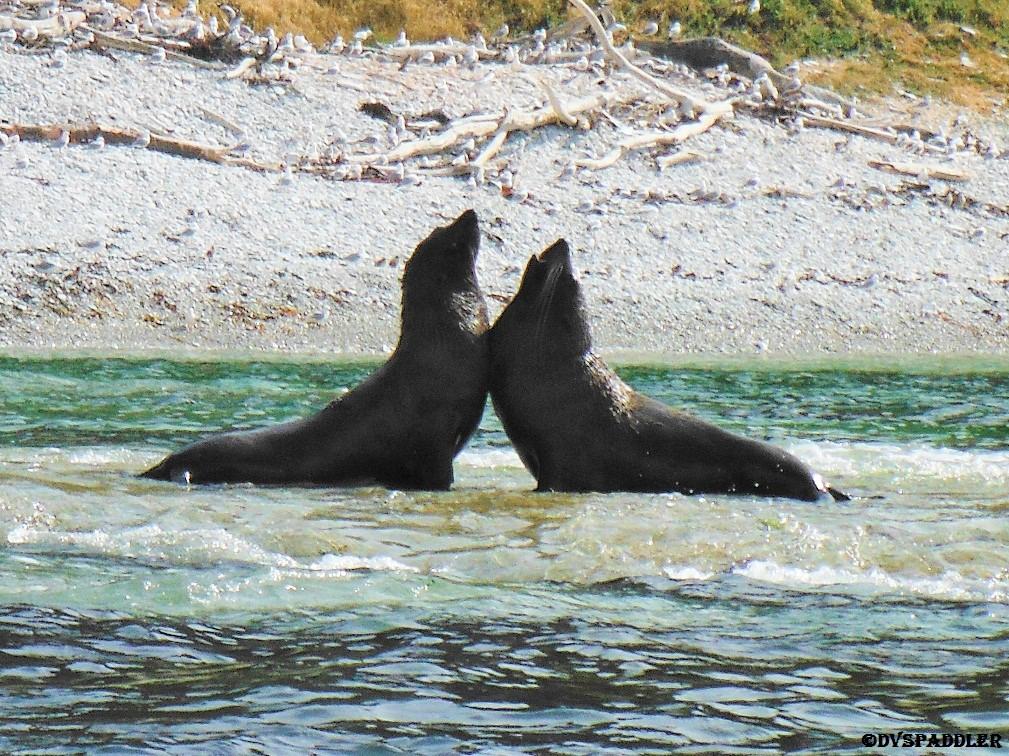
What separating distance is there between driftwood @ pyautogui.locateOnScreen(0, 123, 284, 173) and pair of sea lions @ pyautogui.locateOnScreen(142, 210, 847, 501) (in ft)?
39.6

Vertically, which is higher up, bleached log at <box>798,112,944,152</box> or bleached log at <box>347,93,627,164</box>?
bleached log at <box>798,112,944,152</box>

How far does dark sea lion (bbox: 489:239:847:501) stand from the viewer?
833 cm

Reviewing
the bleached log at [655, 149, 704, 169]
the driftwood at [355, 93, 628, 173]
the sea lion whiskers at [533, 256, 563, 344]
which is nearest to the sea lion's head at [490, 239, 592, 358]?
the sea lion whiskers at [533, 256, 563, 344]

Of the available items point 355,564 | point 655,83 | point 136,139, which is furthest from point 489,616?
point 655,83

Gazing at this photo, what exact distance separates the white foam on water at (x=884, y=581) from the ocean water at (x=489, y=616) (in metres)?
0.02

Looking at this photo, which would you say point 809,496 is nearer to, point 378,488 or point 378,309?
point 378,488

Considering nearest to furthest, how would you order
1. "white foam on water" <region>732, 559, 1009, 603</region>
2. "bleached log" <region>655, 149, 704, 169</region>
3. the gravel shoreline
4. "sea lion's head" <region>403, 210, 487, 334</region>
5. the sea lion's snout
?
"white foam on water" <region>732, 559, 1009, 603</region>, the sea lion's snout, "sea lion's head" <region>403, 210, 487, 334</region>, the gravel shoreline, "bleached log" <region>655, 149, 704, 169</region>

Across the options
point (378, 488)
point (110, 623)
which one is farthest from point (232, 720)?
point (378, 488)

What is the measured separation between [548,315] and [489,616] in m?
3.12

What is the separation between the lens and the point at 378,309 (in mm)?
17578

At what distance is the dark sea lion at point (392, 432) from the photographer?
Result: 27.4 ft

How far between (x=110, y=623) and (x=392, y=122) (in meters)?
17.3

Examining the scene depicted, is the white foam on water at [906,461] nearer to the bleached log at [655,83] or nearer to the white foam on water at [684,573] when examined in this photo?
the white foam on water at [684,573]

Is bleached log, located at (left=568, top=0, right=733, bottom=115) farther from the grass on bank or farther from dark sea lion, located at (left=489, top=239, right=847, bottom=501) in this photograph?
dark sea lion, located at (left=489, top=239, right=847, bottom=501)
